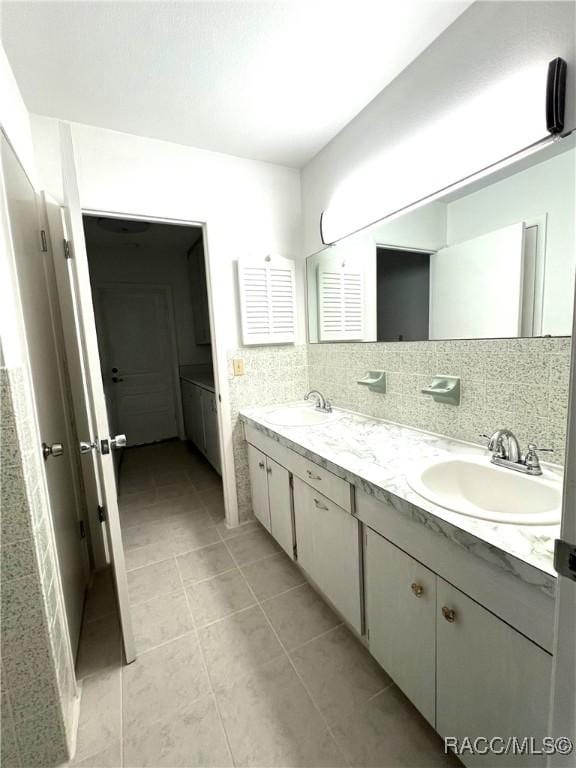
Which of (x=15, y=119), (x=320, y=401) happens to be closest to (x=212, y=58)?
(x=15, y=119)

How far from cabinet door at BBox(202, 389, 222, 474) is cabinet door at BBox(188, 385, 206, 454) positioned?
133 mm

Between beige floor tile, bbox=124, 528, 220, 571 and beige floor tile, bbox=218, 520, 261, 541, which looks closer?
beige floor tile, bbox=124, 528, 220, 571

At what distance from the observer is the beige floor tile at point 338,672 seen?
1.13 metres

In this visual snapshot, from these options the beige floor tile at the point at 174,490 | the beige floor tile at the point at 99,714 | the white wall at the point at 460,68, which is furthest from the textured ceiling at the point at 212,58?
the beige floor tile at the point at 174,490

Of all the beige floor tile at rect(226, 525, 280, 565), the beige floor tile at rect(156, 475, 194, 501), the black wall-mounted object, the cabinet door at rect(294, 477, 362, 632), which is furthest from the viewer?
the beige floor tile at rect(156, 475, 194, 501)

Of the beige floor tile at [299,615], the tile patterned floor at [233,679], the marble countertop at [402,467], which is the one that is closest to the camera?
the marble countertop at [402,467]

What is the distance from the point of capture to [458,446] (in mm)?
1295

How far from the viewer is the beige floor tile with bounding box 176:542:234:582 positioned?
1.80 metres

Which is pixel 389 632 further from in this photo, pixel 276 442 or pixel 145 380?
pixel 145 380

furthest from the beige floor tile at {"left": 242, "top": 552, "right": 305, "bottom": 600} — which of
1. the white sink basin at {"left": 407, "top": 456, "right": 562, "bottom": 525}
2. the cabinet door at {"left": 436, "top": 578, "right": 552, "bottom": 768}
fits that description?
the white sink basin at {"left": 407, "top": 456, "right": 562, "bottom": 525}

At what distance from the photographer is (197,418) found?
11.5 feet

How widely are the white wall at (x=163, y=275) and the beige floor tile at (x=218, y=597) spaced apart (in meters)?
3.08

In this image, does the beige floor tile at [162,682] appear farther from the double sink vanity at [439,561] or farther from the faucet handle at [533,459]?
the faucet handle at [533,459]

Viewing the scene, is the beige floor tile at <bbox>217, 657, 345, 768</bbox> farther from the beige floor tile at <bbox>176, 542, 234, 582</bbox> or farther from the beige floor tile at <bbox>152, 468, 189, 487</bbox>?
the beige floor tile at <bbox>152, 468, 189, 487</bbox>
